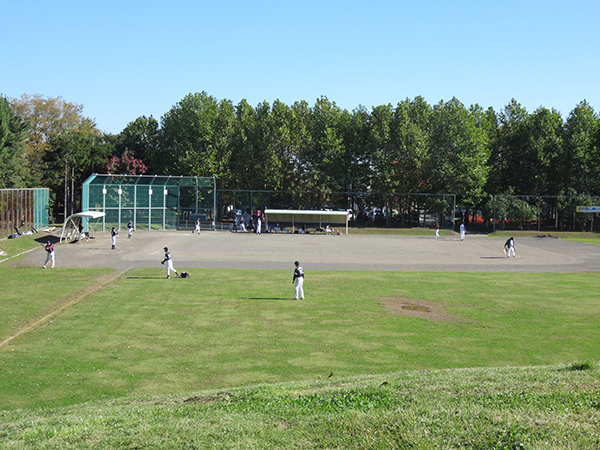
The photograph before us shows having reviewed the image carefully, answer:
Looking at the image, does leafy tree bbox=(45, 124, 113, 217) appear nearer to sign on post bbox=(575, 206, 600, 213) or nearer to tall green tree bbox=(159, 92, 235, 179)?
tall green tree bbox=(159, 92, 235, 179)

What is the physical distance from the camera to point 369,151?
72125 millimetres

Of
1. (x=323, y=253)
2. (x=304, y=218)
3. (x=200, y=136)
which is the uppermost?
(x=200, y=136)

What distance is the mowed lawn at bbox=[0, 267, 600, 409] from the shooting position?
554 inches

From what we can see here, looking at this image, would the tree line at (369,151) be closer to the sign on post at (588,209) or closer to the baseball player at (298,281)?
the sign on post at (588,209)

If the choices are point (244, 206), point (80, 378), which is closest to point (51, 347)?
point (80, 378)

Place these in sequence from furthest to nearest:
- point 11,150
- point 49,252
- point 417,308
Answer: point 11,150, point 49,252, point 417,308

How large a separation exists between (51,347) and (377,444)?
493 inches

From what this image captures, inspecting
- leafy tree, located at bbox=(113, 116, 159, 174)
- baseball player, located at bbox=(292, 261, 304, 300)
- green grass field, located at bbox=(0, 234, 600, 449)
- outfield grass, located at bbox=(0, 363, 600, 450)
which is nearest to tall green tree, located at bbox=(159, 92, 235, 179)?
leafy tree, located at bbox=(113, 116, 159, 174)

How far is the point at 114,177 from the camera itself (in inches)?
2345

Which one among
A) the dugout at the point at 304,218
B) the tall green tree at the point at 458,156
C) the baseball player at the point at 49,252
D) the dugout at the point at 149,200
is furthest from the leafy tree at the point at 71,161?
the tall green tree at the point at 458,156

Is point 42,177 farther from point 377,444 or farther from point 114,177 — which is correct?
point 377,444

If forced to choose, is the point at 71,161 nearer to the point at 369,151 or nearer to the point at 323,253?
the point at 369,151

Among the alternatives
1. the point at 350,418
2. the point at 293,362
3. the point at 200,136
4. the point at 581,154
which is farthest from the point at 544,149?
the point at 350,418

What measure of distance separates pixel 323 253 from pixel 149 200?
88.5 feet
